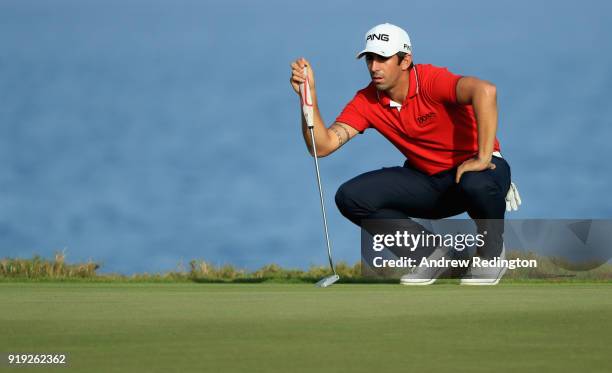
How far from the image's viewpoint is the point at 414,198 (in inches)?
288

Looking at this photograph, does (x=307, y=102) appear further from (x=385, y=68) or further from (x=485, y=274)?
(x=485, y=274)

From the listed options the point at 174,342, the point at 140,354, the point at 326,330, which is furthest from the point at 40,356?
the point at 326,330

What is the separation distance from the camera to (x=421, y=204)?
→ 24.1 feet

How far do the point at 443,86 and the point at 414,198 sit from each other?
34.5 inches

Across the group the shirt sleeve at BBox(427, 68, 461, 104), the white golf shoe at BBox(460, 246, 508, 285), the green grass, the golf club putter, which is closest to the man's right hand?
the golf club putter

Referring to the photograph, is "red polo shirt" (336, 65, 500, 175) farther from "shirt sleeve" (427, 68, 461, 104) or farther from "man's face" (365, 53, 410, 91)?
"man's face" (365, 53, 410, 91)

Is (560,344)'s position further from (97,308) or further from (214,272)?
(214,272)

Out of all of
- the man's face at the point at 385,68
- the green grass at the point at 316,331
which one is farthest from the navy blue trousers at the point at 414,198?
the green grass at the point at 316,331

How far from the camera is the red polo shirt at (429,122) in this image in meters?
7.17

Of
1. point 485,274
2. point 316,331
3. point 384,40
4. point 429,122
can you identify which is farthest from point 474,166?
point 316,331

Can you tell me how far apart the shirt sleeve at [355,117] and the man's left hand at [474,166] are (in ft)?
2.99

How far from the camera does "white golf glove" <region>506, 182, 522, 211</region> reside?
A: 7.27 m

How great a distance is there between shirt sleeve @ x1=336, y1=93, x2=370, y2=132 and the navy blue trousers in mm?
366

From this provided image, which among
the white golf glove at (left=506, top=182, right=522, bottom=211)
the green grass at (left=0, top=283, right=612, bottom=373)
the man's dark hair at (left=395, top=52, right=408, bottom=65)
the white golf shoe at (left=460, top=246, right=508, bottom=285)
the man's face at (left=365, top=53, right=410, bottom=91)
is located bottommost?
the green grass at (left=0, top=283, right=612, bottom=373)
